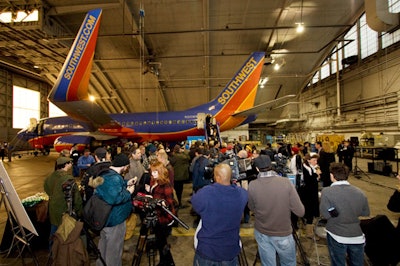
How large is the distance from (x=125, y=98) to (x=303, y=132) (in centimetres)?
2045

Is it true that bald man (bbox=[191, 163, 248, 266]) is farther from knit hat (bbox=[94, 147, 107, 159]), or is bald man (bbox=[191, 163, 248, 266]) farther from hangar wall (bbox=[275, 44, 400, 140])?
hangar wall (bbox=[275, 44, 400, 140])

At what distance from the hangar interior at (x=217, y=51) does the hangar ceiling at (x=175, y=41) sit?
0.07 meters

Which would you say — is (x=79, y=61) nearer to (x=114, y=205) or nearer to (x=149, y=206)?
(x=114, y=205)

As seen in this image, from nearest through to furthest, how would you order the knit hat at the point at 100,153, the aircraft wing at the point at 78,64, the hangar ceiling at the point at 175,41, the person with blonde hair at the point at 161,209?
1. the person with blonde hair at the point at 161,209
2. the knit hat at the point at 100,153
3. the aircraft wing at the point at 78,64
4. the hangar ceiling at the point at 175,41

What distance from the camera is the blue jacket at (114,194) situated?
84.4 inches

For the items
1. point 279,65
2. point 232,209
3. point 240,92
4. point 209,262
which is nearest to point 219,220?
point 232,209

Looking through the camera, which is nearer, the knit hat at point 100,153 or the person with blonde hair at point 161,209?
the person with blonde hair at point 161,209

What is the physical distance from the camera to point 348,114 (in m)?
17.2

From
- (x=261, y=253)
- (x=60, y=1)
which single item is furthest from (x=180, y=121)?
(x=261, y=253)

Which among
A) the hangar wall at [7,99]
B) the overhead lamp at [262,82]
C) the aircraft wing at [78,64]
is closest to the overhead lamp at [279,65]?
the overhead lamp at [262,82]

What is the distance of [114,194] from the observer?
214cm

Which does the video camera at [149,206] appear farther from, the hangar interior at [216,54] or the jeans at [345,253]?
the hangar interior at [216,54]

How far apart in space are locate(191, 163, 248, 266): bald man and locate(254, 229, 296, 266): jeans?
19.1 inches

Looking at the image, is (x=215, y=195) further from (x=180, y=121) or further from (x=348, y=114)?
(x=348, y=114)
